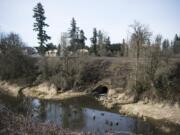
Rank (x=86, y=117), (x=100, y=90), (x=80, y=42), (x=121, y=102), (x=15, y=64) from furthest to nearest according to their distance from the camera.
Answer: (x=80, y=42) < (x=15, y=64) < (x=100, y=90) < (x=121, y=102) < (x=86, y=117)

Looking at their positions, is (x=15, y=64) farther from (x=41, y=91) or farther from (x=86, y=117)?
(x=86, y=117)

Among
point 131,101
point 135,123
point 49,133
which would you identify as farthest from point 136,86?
point 49,133

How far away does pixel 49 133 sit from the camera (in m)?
13.1

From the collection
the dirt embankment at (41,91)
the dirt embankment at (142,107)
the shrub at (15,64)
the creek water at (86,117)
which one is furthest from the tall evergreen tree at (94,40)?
the dirt embankment at (142,107)

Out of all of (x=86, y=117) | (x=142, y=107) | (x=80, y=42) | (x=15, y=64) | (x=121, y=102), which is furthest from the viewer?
(x=80, y=42)

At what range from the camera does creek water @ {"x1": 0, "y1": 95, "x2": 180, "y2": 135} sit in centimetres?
2375

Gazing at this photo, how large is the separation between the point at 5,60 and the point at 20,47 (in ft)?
14.5

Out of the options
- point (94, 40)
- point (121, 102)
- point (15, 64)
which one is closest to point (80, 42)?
point (94, 40)

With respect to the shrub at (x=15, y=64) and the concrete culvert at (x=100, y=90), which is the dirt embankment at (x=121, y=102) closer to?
the concrete culvert at (x=100, y=90)

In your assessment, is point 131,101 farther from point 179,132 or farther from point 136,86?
point 179,132

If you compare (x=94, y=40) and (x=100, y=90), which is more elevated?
(x=94, y=40)

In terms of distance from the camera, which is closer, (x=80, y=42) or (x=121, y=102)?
(x=121, y=102)

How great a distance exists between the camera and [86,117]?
2902 cm

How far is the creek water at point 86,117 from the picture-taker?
2375 centimetres
